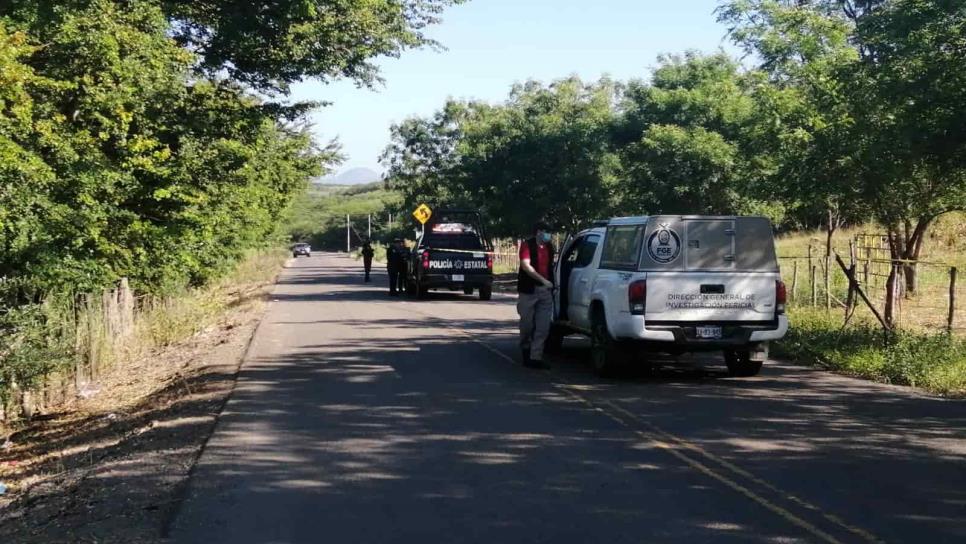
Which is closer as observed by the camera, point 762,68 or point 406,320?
point 406,320

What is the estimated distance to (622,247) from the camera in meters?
Answer: 12.8

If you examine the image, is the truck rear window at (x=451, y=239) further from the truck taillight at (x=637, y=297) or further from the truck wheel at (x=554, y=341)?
the truck taillight at (x=637, y=297)

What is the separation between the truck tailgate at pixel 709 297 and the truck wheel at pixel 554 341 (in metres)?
3.33

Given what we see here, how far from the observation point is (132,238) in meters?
18.0

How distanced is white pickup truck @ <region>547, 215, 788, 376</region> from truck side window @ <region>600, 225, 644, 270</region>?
0.8 inches

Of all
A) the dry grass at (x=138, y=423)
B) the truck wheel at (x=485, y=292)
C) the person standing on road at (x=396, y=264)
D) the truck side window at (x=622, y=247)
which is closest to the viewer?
the dry grass at (x=138, y=423)

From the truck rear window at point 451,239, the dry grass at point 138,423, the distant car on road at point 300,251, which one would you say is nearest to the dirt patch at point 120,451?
the dry grass at point 138,423

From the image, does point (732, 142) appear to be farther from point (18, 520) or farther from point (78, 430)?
point (18, 520)

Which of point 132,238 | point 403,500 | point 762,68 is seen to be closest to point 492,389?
Result: point 403,500

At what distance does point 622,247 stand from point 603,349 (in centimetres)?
133

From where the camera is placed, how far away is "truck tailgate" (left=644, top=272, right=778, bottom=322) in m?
12.0

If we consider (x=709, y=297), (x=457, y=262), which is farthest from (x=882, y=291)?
(x=709, y=297)

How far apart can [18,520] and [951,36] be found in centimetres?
1210

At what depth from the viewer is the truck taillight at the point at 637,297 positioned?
1194cm
